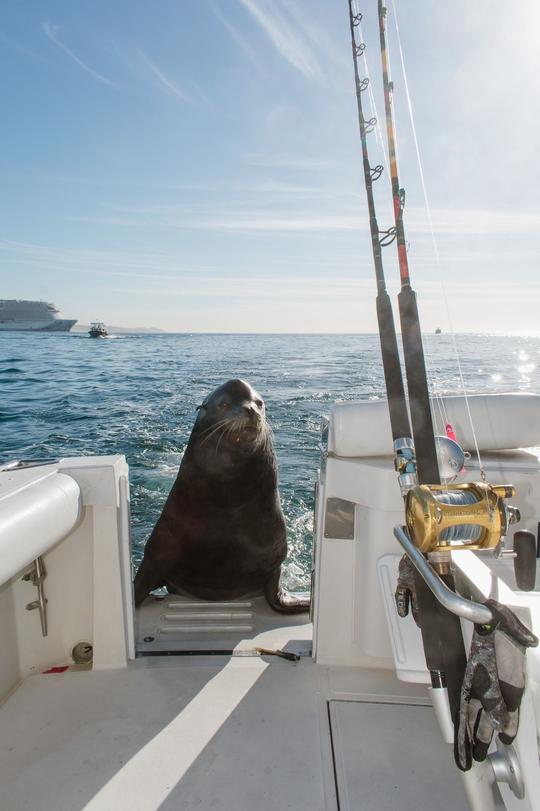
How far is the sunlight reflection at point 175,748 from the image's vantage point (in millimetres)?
1736

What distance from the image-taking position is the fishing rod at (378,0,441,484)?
1.83 metres

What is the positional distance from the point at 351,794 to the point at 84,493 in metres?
1.51

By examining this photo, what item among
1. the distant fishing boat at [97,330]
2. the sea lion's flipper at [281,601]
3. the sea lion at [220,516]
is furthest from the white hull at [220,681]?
the distant fishing boat at [97,330]

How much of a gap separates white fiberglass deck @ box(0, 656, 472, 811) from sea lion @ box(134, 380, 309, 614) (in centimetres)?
153

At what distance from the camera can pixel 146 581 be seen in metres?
3.73

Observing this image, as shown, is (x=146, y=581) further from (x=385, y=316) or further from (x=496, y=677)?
(x=496, y=677)

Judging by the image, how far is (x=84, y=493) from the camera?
2354mm

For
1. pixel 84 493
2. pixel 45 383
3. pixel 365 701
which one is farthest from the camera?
pixel 45 383

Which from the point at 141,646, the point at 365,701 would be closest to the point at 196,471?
the point at 141,646

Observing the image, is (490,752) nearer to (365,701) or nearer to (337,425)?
(365,701)

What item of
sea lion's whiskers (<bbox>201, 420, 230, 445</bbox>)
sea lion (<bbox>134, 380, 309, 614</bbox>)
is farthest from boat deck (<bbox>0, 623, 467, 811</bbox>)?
sea lion's whiskers (<bbox>201, 420, 230, 445</bbox>)

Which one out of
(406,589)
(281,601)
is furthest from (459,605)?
(281,601)

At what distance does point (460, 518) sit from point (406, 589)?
592 millimetres

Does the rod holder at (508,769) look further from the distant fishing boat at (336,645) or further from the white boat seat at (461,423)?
the white boat seat at (461,423)
